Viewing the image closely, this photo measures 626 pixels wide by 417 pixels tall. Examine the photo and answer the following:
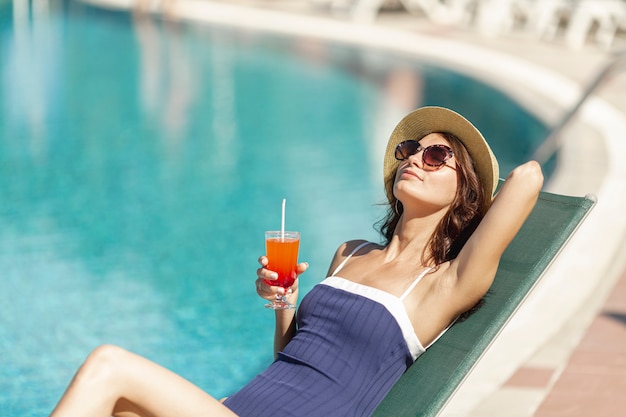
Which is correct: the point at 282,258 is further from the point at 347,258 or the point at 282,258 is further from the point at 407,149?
the point at 407,149

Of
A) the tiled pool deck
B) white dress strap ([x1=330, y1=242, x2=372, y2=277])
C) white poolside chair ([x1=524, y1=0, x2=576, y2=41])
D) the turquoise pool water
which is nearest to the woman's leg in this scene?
white dress strap ([x1=330, y1=242, x2=372, y2=277])

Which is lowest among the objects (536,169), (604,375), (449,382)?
(604,375)

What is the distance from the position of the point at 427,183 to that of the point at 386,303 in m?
0.38

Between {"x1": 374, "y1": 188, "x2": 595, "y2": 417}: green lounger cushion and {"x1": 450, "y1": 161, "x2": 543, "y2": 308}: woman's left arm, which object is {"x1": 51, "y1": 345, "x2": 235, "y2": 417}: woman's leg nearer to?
{"x1": 374, "y1": 188, "x2": 595, "y2": 417}: green lounger cushion

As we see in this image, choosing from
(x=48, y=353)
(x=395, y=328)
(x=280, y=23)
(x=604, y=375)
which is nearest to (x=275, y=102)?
(x=280, y=23)

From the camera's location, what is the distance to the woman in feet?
8.16

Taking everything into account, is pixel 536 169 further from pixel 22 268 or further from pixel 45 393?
pixel 22 268

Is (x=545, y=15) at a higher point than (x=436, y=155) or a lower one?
Answer: lower

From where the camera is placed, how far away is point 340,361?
9.07 feet

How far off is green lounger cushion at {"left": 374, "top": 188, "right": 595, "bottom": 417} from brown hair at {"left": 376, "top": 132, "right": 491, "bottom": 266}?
0.54 ft

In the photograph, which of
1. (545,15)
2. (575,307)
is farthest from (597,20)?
(575,307)

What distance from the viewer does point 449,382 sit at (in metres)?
2.62

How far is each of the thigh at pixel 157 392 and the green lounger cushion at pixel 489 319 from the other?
1.74ft

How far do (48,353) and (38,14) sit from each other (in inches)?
628
